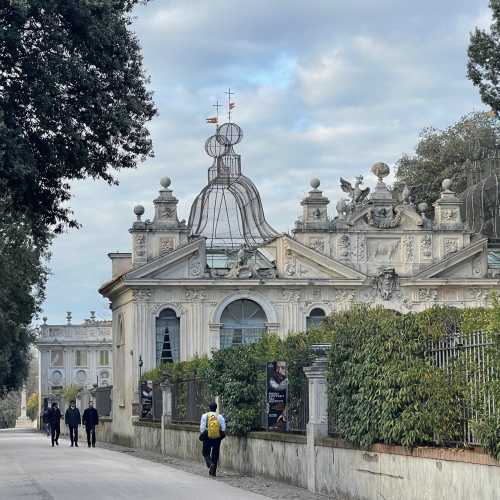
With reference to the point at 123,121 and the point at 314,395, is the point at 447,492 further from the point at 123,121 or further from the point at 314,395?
the point at 123,121

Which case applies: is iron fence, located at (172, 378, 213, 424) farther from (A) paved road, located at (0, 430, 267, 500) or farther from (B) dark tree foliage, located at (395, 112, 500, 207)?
(B) dark tree foliage, located at (395, 112, 500, 207)

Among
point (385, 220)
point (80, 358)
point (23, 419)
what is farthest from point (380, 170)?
point (23, 419)

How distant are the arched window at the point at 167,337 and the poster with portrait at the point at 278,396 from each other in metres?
28.8

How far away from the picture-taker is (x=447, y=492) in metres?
17.4

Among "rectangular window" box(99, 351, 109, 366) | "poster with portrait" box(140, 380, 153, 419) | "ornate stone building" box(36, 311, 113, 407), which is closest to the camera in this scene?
"poster with portrait" box(140, 380, 153, 419)

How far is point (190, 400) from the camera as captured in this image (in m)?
38.4

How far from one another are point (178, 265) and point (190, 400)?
728 inches

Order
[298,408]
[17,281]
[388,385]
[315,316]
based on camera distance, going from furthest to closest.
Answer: [315,316], [17,281], [298,408], [388,385]

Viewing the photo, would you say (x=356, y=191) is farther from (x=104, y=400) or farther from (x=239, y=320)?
(x=104, y=400)

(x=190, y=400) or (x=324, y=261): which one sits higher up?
(x=324, y=261)

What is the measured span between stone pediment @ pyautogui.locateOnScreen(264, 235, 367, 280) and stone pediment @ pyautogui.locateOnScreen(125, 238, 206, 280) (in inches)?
133

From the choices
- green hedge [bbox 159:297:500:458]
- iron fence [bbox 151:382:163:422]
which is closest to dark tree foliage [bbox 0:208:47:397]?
iron fence [bbox 151:382:163:422]

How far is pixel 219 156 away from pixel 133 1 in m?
39.0

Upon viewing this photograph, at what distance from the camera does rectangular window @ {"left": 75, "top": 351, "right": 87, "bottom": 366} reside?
118 metres
